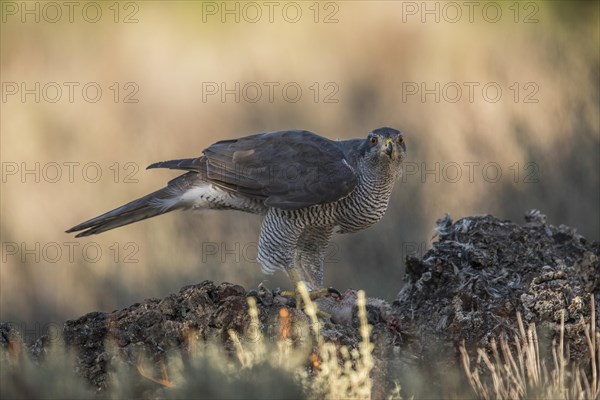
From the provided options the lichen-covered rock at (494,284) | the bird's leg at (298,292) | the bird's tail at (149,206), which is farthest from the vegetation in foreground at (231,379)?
the bird's tail at (149,206)

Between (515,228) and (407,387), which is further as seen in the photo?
(515,228)

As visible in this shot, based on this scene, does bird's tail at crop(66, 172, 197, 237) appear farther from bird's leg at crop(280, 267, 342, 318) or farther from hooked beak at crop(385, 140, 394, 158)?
hooked beak at crop(385, 140, 394, 158)

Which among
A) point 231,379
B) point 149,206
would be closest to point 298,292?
point 149,206

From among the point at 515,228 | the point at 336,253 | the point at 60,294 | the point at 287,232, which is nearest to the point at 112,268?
the point at 60,294

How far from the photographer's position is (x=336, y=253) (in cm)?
958

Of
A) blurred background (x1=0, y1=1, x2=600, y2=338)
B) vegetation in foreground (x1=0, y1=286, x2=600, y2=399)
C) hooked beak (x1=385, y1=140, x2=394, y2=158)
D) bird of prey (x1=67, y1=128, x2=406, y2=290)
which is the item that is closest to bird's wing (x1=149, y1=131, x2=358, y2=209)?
bird of prey (x1=67, y1=128, x2=406, y2=290)

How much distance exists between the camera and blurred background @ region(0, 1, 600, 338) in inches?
378

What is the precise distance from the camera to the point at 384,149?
282 inches

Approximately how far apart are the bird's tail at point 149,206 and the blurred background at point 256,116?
125 centimetres

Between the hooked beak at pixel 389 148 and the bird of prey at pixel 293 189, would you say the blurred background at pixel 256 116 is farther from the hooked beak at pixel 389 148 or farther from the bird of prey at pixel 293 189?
the hooked beak at pixel 389 148

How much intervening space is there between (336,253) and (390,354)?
3.77 m

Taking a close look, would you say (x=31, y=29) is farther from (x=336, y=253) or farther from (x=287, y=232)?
(x=287, y=232)

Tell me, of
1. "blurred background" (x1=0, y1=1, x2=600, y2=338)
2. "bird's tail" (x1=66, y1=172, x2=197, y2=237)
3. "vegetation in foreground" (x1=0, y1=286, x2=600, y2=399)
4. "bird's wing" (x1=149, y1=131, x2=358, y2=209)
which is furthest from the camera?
"blurred background" (x1=0, y1=1, x2=600, y2=338)

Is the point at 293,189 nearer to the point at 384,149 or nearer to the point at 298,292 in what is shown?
the point at 384,149
